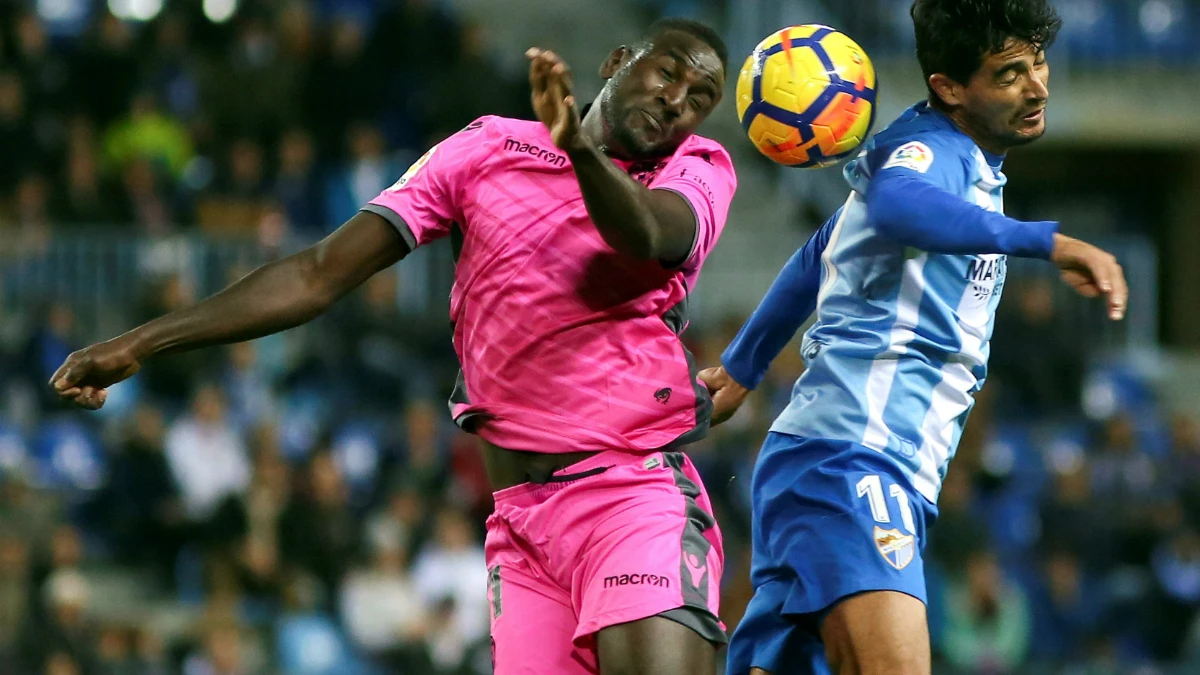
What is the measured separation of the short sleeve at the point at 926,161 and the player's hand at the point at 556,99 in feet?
3.15

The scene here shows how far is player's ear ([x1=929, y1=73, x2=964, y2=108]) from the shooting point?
189 inches

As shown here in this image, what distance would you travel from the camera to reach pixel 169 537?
459 inches

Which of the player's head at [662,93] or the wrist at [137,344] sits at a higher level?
the player's head at [662,93]

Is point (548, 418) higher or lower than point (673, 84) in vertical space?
lower

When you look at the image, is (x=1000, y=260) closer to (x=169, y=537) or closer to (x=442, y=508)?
(x=442, y=508)

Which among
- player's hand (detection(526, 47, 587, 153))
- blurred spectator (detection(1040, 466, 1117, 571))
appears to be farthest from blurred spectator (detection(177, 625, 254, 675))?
player's hand (detection(526, 47, 587, 153))

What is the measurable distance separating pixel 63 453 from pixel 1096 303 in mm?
8601

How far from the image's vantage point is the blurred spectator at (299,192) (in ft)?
44.0

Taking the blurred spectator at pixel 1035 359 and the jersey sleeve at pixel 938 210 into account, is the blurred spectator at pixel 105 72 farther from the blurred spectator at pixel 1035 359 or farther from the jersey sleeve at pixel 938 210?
the jersey sleeve at pixel 938 210

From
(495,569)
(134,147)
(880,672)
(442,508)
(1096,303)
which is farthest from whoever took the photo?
(1096,303)

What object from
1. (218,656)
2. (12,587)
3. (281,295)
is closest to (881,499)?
(281,295)

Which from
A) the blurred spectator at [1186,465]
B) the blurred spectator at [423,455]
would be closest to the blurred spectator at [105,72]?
the blurred spectator at [423,455]

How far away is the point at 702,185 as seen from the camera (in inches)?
177

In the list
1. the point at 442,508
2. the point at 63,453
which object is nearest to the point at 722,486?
the point at 442,508
